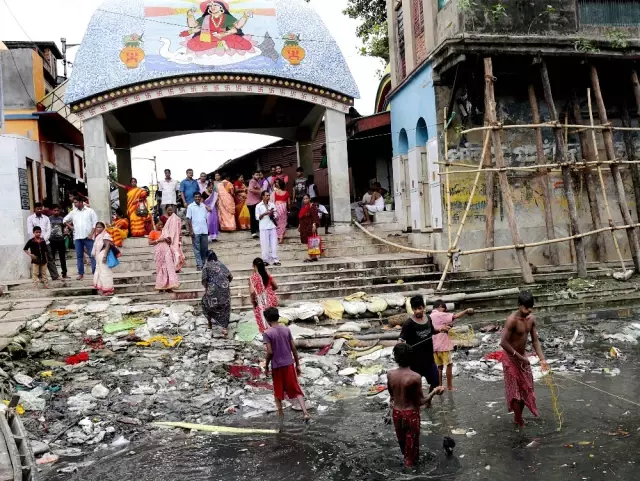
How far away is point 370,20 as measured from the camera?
89.1 feet

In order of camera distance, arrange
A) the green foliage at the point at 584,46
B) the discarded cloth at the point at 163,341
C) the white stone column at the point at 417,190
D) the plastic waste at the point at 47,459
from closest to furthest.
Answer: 1. the plastic waste at the point at 47,459
2. the discarded cloth at the point at 163,341
3. the green foliage at the point at 584,46
4. the white stone column at the point at 417,190

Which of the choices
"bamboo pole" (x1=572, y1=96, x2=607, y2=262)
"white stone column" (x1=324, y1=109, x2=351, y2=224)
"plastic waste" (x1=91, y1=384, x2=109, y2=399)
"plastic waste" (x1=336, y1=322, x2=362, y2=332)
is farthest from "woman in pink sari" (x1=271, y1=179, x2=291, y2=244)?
"plastic waste" (x1=91, y1=384, x2=109, y2=399)

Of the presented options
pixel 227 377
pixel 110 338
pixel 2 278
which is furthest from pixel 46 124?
pixel 227 377

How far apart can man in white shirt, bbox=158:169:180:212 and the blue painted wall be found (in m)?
5.99

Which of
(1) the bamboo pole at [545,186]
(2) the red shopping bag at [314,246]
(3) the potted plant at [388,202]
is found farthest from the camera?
(3) the potted plant at [388,202]

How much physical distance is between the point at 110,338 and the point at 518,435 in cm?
668

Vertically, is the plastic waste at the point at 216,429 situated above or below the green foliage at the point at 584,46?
below

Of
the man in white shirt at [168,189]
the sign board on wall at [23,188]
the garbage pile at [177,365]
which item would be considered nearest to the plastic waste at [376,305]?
the garbage pile at [177,365]

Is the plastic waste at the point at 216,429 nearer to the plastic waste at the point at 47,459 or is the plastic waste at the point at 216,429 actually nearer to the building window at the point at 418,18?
the plastic waste at the point at 47,459

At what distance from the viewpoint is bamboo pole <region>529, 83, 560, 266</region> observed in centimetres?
1426

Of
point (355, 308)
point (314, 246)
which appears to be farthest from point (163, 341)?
point (314, 246)

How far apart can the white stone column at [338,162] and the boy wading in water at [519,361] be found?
11.4m

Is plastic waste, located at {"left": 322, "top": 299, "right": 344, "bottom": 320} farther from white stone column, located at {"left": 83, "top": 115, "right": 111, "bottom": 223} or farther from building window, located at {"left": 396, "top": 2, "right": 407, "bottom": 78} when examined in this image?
building window, located at {"left": 396, "top": 2, "right": 407, "bottom": 78}

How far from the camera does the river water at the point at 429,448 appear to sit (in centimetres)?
575
